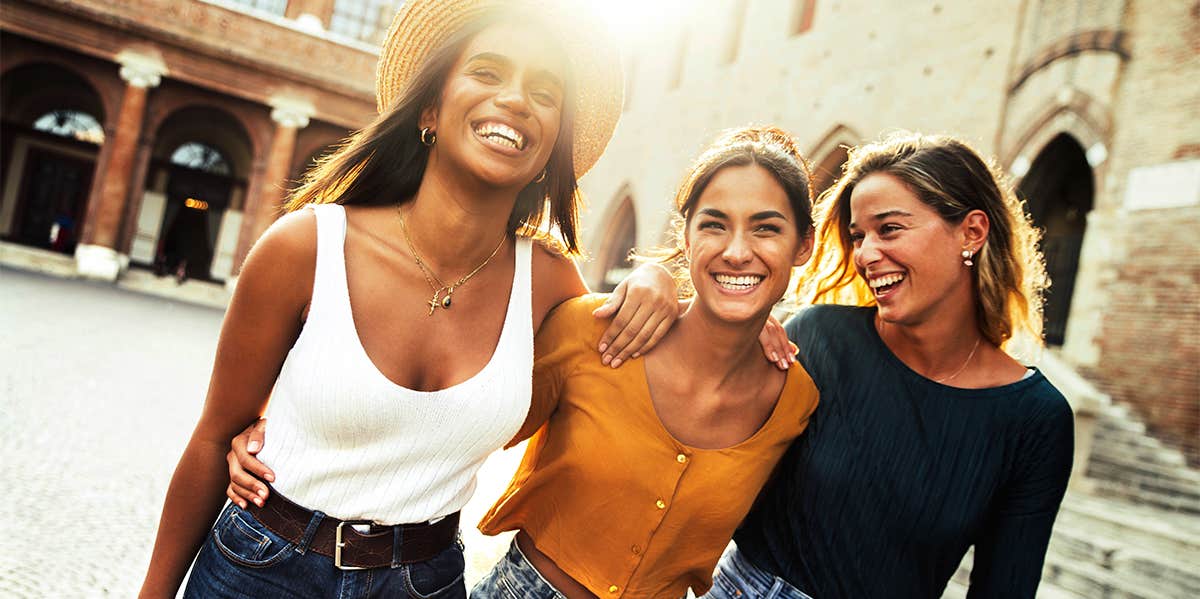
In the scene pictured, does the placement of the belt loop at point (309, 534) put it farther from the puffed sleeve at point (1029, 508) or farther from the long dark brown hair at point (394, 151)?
the puffed sleeve at point (1029, 508)

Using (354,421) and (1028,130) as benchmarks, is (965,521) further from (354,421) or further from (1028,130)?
(1028,130)

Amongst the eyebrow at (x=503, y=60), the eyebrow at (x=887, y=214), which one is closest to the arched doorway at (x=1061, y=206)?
the eyebrow at (x=887, y=214)

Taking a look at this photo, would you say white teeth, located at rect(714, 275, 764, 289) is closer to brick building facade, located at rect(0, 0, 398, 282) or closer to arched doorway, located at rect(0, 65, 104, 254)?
brick building facade, located at rect(0, 0, 398, 282)

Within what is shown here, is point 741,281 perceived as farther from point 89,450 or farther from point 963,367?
point 89,450

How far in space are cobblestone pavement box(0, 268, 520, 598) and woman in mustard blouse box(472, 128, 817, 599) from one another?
6.79 feet

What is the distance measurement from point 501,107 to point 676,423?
92 centimetres

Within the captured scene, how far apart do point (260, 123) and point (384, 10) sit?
16.0 ft

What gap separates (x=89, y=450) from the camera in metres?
4.71

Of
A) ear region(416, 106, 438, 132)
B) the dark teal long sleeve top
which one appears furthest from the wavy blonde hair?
ear region(416, 106, 438, 132)

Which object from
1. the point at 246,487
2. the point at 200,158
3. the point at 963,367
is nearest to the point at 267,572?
the point at 246,487

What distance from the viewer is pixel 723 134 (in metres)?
2.26

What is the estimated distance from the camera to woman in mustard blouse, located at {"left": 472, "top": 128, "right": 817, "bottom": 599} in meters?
1.89

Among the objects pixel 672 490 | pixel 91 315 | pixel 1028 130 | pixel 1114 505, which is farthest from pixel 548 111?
pixel 91 315

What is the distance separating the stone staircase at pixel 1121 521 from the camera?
5.57m
